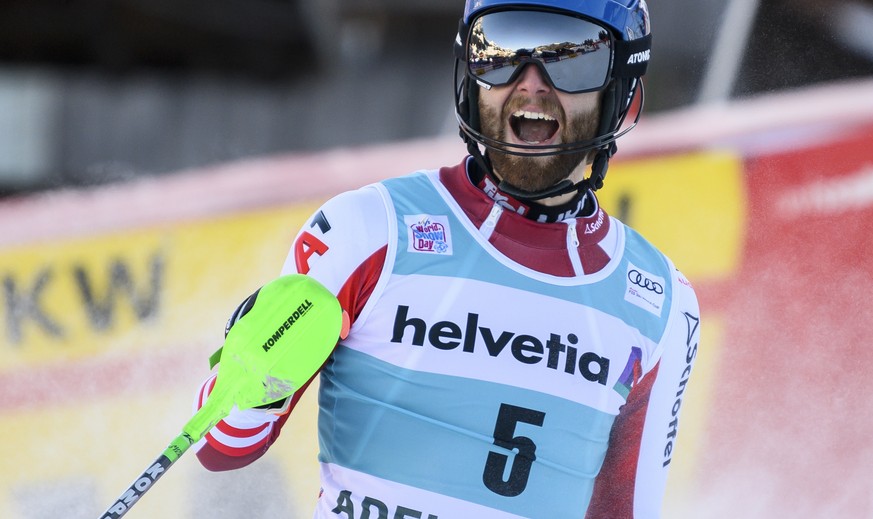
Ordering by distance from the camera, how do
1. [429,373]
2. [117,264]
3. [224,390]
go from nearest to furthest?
[224,390] → [429,373] → [117,264]

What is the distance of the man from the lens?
2070mm

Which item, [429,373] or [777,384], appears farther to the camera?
[777,384]

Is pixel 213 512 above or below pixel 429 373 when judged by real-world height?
below

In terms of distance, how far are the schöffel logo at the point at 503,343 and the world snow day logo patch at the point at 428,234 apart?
13 centimetres

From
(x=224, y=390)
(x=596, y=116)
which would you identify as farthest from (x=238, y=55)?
(x=224, y=390)

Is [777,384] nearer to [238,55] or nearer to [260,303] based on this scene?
[260,303]

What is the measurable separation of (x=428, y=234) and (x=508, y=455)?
44 centimetres

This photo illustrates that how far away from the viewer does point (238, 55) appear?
7.69 meters

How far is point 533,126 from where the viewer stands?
2.25 meters

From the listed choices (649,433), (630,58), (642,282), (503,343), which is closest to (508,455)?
(503,343)

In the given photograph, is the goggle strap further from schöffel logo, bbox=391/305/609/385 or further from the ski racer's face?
schöffel logo, bbox=391/305/609/385

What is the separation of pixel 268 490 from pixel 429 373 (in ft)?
5.58

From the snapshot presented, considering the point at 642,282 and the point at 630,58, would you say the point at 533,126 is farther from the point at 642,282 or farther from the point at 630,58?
the point at 642,282

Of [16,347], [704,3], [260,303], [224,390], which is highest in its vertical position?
[704,3]
